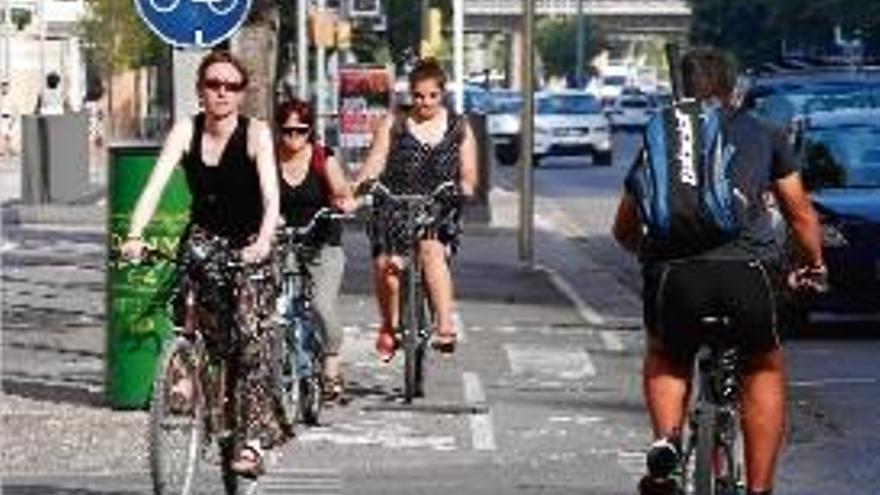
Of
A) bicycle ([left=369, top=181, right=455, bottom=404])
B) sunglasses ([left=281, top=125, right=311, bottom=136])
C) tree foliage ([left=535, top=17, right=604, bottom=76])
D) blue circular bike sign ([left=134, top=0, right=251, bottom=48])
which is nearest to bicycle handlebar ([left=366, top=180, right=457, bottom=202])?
bicycle ([left=369, top=181, right=455, bottom=404])

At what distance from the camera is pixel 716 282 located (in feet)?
32.7

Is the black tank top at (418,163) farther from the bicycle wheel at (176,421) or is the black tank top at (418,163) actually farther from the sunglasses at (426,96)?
the bicycle wheel at (176,421)

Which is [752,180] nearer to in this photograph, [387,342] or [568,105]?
[387,342]

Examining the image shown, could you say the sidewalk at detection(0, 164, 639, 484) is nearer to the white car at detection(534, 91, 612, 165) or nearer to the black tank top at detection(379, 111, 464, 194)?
the black tank top at detection(379, 111, 464, 194)

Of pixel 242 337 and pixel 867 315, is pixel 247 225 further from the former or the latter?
pixel 867 315

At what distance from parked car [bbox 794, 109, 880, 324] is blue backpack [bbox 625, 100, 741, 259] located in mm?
11123

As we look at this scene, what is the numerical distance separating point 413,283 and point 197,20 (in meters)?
1.96

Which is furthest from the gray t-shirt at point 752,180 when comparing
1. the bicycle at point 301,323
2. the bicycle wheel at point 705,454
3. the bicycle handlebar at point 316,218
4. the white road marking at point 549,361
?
the white road marking at point 549,361

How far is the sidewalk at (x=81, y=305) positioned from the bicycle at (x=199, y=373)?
1.77 m

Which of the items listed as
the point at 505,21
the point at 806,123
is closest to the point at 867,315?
the point at 806,123

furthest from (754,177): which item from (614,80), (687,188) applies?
(614,80)

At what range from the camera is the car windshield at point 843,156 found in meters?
22.9

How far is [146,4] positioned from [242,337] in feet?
12.6

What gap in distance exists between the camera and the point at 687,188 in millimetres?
9906
